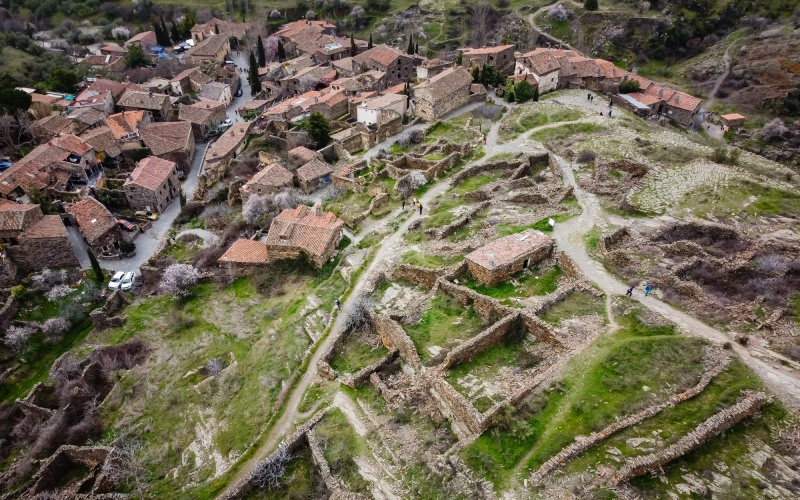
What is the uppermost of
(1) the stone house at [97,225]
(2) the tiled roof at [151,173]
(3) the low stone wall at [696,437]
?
(3) the low stone wall at [696,437]

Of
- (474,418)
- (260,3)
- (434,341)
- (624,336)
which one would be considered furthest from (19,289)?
(260,3)

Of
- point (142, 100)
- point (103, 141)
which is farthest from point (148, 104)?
point (103, 141)

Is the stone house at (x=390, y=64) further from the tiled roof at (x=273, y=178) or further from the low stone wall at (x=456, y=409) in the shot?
the low stone wall at (x=456, y=409)

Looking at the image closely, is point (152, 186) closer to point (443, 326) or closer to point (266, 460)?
point (266, 460)

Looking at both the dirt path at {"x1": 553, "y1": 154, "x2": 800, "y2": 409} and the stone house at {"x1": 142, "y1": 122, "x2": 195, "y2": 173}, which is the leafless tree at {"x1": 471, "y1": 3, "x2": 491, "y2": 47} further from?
the dirt path at {"x1": 553, "y1": 154, "x2": 800, "y2": 409}

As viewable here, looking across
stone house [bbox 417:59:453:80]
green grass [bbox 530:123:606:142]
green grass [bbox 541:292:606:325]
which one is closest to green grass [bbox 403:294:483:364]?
green grass [bbox 541:292:606:325]

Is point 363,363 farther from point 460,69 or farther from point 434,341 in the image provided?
point 460,69

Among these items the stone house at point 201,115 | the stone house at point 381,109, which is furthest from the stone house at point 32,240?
the stone house at point 381,109
